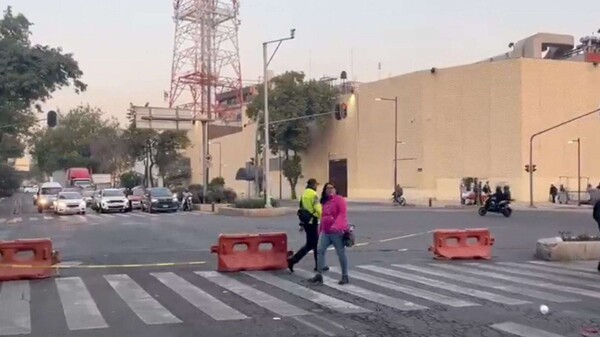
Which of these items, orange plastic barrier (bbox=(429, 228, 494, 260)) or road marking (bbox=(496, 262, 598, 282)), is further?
orange plastic barrier (bbox=(429, 228, 494, 260))

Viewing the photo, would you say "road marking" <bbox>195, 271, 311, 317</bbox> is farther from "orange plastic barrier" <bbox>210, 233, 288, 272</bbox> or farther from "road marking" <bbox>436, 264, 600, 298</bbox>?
"road marking" <bbox>436, 264, 600, 298</bbox>

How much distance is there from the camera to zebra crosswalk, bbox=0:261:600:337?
1056cm

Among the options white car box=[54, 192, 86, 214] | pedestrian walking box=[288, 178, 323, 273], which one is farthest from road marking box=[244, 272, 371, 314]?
white car box=[54, 192, 86, 214]

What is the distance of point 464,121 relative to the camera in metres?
65.2

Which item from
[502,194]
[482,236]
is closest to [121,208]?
[502,194]

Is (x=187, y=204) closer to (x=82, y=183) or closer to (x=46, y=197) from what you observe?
(x=46, y=197)

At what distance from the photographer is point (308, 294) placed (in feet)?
41.2

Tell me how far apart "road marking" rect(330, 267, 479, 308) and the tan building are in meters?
48.5

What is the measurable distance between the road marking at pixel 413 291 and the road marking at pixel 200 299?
3086 mm

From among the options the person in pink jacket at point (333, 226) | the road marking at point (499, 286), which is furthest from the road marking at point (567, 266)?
the person in pink jacket at point (333, 226)

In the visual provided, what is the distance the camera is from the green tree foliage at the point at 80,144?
112 m

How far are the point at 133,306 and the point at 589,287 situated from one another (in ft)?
25.0

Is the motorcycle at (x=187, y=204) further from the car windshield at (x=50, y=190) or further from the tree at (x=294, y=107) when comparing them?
the tree at (x=294, y=107)

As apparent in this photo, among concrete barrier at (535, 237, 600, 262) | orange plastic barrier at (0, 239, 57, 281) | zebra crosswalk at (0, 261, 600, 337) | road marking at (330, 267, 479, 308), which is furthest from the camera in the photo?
concrete barrier at (535, 237, 600, 262)
